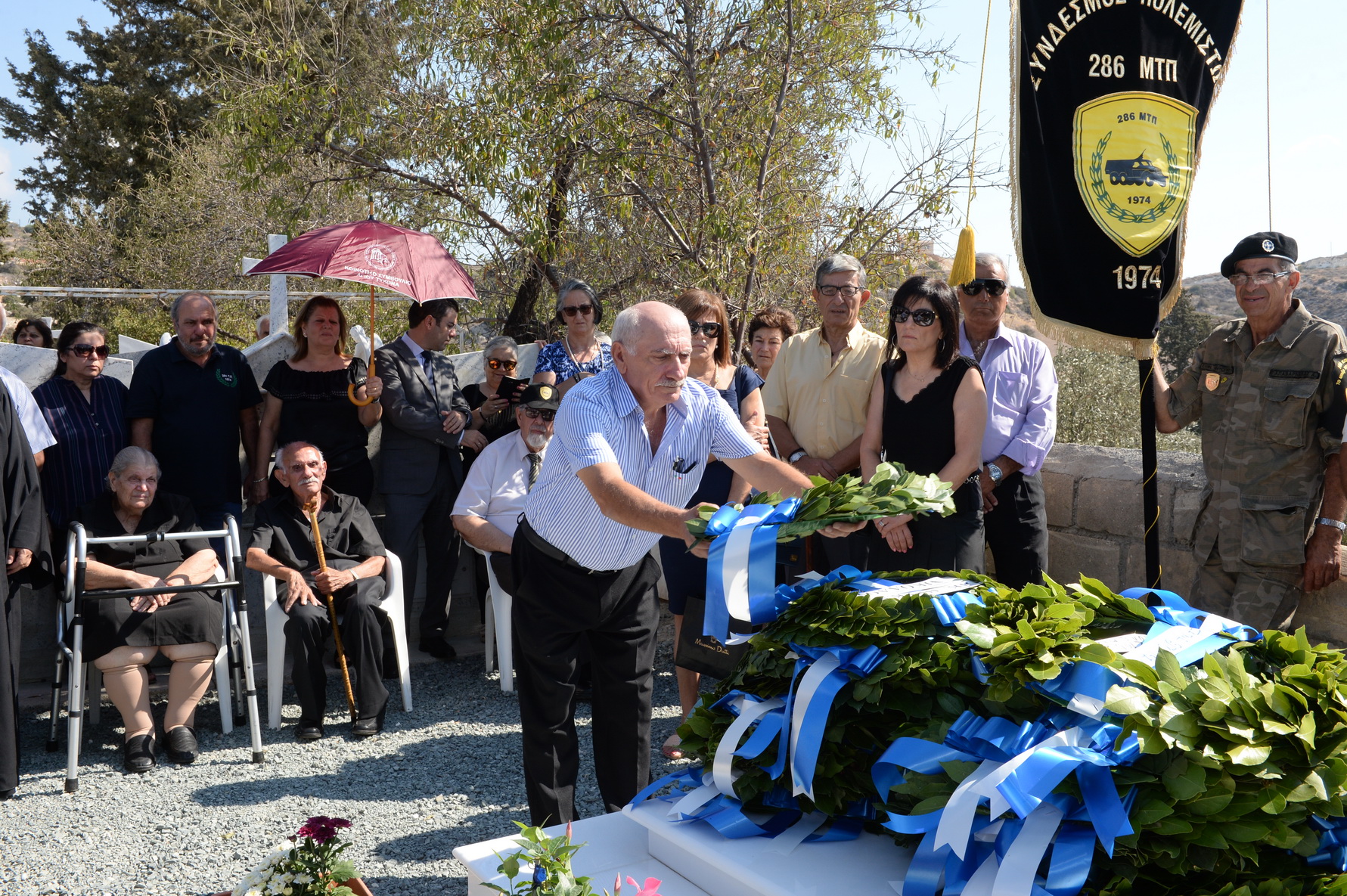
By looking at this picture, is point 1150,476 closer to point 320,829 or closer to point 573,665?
point 573,665

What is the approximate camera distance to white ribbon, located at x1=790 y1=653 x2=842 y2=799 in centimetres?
204

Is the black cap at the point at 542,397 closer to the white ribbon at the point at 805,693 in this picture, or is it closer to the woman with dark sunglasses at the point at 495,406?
the woman with dark sunglasses at the point at 495,406

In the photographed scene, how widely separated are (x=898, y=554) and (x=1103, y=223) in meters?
1.62

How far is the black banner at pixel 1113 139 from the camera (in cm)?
425

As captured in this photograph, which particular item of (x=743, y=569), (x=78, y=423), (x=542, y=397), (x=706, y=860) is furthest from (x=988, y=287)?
(x=78, y=423)

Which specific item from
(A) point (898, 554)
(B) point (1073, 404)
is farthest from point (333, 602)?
(B) point (1073, 404)

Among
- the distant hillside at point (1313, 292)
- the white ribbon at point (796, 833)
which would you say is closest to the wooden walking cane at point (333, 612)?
the white ribbon at point (796, 833)

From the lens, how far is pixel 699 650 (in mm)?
4324

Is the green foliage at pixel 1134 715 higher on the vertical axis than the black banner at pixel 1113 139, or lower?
lower

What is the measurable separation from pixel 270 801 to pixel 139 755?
798 millimetres

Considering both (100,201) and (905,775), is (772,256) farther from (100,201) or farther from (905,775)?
(100,201)

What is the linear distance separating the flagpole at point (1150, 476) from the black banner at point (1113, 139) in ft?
0.71

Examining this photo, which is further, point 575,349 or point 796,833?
point 575,349

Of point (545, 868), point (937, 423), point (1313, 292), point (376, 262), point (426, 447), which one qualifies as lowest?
point (545, 868)
